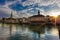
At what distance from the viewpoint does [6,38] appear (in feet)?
9.59

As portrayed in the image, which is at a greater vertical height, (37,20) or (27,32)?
(37,20)

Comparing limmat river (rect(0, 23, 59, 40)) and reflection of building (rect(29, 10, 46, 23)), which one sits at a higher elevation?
reflection of building (rect(29, 10, 46, 23))

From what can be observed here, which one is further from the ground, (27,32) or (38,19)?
(38,19)

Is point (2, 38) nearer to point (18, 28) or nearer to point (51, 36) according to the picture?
point (18, 28)

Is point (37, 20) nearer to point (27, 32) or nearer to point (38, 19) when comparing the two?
point (38, 19)

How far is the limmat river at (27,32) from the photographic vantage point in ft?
9.59

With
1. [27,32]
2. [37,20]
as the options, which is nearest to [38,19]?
[37,20]

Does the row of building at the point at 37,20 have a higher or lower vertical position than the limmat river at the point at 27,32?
higher

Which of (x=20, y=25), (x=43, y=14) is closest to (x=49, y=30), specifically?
(x=43, y=14)

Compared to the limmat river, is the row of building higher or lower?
higher

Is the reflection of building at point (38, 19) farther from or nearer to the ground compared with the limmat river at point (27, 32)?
farther from the ground

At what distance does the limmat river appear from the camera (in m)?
2.92

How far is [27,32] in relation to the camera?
296cm

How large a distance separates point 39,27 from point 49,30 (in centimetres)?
18
